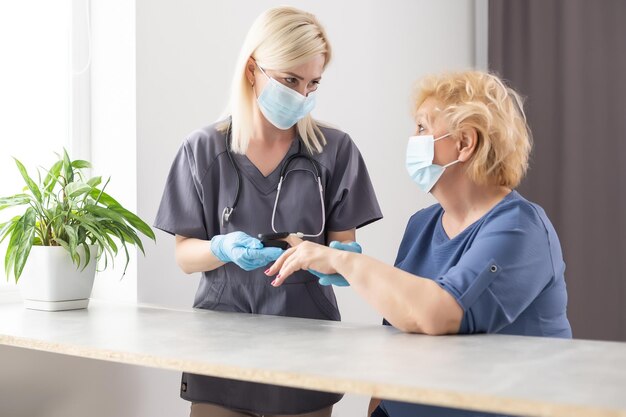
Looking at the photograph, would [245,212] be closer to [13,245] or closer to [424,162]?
[424,162]

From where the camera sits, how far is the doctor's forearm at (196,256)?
5.89 feet

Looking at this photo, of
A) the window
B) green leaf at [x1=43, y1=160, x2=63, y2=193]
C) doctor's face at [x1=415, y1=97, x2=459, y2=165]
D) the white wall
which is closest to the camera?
doctor's face at [x1=415, y1=97, x2=459, y2=165]

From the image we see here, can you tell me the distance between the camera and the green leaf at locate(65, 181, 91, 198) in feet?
6.17

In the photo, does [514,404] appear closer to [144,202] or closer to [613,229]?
[144,202]

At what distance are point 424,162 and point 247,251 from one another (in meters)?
0.46

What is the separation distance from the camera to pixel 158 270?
2391 millimetres

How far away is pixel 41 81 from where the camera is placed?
2.46 m

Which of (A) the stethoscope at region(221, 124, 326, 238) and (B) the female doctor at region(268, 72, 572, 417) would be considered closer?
(B) the female doctor at region(268, 72, 572, 417)

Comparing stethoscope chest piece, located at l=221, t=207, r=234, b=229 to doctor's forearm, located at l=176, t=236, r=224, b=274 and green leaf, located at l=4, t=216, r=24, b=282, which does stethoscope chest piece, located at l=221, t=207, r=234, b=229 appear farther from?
green leaf, located at l=4, t=216, r=24, b=282

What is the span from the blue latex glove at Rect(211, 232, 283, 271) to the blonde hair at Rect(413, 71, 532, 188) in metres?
0.49

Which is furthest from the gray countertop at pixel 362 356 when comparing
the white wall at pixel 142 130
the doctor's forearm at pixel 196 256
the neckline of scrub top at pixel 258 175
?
the white wall at pixel 142 130

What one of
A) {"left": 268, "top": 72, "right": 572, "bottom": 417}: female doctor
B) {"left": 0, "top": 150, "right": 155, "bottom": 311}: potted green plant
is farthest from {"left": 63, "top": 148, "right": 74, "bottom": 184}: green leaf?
{"left": 268, "top": 72, "right": 572, "bottom": 417}: female doctor

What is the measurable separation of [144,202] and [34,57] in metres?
0.61

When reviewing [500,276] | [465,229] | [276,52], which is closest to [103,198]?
[276,52]
